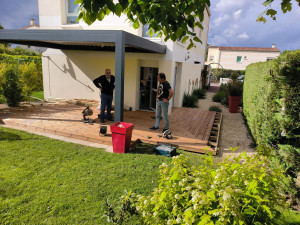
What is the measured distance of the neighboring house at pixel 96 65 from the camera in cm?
922

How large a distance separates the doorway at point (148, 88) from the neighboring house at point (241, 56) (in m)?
41.2

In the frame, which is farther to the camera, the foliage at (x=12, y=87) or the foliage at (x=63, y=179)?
the foliage at (x=12, y=87)

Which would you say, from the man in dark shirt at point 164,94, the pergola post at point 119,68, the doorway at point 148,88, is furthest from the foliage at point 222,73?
the pergola post at point 119,68

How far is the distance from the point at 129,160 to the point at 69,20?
842 centimetres

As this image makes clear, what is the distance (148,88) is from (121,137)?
17.7 feet

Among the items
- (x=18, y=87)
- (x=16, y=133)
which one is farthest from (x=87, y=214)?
(x=18, y=87)

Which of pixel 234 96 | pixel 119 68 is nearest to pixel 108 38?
pixel 119 68

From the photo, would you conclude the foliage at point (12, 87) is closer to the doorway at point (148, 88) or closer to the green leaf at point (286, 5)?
the doorway at point (148, 88)

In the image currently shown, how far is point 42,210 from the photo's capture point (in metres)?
3.28

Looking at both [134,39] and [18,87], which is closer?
[134,39]

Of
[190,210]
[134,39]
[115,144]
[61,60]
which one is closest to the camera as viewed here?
[190,210]

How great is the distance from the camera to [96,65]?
422 inches

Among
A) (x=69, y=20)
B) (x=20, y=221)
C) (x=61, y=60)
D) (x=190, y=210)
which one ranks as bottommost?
(x=20, y=221)

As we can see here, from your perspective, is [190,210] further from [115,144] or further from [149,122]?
[149,122]
